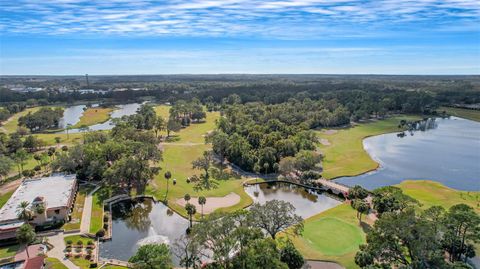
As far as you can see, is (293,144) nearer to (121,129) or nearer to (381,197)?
(381,197)

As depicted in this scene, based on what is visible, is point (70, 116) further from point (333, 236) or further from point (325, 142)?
point (333, 236)

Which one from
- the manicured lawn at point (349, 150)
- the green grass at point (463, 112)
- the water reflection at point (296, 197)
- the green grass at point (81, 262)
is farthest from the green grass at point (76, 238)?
the green grass at point (463, 112)

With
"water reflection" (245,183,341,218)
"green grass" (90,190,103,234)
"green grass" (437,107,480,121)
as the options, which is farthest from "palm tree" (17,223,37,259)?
"green grass" (437,107,480,121)

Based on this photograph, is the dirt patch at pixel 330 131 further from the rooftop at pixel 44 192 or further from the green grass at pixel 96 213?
the rooftop at pixel 44 192

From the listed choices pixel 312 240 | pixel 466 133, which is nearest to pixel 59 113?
pixel 312 240

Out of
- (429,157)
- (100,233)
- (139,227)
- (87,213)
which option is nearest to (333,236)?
(139,227)

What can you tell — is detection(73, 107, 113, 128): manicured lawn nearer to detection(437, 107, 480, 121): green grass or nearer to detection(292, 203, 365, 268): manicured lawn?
detection(292, 203, 365, 268): manicured lawn
